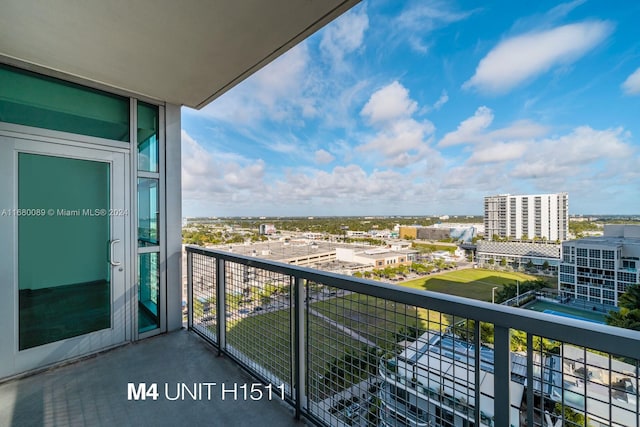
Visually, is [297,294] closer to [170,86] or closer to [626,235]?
[170,86]

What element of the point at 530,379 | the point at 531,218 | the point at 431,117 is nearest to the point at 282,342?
the point at 530,379

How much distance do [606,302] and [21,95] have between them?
578 centimetres

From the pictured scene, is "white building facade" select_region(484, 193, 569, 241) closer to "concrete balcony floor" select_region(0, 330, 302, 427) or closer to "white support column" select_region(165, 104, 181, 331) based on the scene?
"concrete balcony floor" select_region(0, 330, 302, 427)

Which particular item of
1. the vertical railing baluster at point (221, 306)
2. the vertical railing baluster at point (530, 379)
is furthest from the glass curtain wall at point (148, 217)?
the vertical railing baluster at point (530, 379)

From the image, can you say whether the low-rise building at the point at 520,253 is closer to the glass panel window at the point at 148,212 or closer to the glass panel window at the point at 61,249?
the glass panel window at the point at 148,212

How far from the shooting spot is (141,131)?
9.54ft

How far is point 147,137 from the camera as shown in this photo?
2.95 m

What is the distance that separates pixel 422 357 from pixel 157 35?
2624 mm

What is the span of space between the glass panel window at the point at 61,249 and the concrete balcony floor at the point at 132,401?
412mm

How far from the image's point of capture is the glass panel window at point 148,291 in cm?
287

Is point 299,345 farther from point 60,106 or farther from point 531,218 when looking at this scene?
point 531,218

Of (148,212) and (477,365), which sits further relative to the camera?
(148,212)

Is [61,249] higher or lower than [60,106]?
lower

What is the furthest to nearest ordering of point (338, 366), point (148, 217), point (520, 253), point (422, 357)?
point (520, 253)
point (148, 217)
point (338, 366)
point (422, 357)
